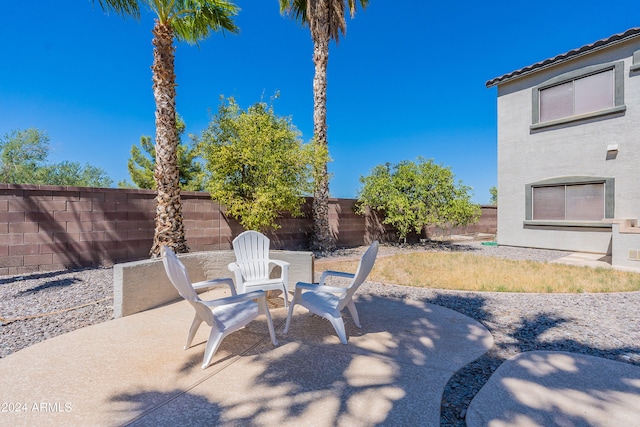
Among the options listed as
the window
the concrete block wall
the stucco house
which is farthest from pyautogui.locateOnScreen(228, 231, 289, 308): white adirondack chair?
the window

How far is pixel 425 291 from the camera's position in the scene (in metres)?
5.87

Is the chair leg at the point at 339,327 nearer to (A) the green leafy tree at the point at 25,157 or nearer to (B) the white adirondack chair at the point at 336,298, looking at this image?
(B) the white adirondack chair at the point at 336,298

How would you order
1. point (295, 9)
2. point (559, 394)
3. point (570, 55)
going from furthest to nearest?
point (295, 9)
point (570, 55)
point (559, 394)

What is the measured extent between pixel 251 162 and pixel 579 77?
11.1 meters

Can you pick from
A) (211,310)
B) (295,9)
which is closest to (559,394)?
(211,310)

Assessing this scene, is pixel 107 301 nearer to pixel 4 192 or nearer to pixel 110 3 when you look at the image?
pixel 4 192

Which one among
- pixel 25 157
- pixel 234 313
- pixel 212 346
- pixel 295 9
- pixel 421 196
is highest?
pixel 295 9

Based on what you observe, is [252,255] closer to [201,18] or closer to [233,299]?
[233,299]

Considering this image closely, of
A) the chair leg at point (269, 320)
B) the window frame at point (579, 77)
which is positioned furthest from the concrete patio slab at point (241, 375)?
the window frame at point (579, 77)

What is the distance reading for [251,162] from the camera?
8.60m

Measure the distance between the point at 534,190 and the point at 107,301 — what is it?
1321 cm

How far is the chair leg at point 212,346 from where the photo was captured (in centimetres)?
290

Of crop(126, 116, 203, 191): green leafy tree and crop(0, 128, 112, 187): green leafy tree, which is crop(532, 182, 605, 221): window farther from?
crop(0, 128, 112, 187): green leafy tree

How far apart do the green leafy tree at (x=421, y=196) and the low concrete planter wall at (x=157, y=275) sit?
6.80 metres
